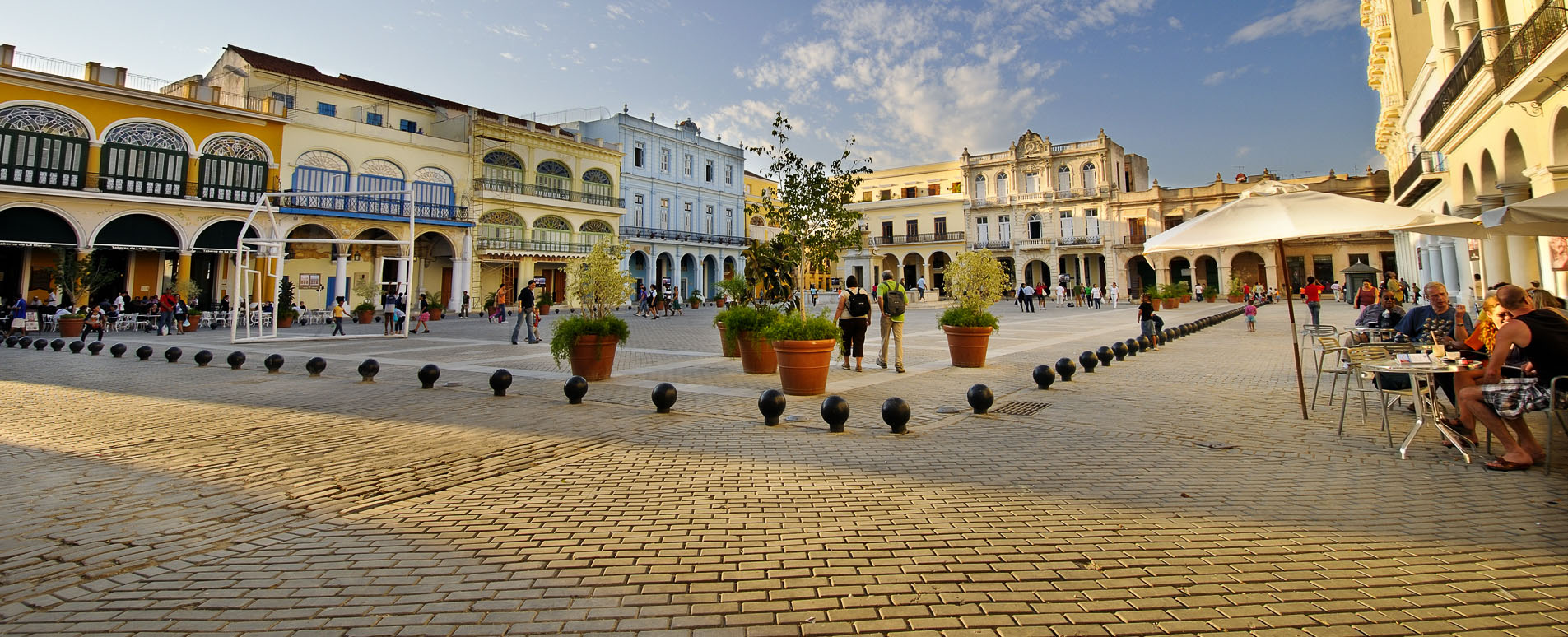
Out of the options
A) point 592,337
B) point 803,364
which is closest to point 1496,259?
point 803,364

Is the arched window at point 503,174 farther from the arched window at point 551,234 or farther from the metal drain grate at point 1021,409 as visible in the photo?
the metal drain grate at point 1021,409

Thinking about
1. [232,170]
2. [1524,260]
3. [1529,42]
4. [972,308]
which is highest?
[232,170]

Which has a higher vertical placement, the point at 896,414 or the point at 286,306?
the point at 286,306

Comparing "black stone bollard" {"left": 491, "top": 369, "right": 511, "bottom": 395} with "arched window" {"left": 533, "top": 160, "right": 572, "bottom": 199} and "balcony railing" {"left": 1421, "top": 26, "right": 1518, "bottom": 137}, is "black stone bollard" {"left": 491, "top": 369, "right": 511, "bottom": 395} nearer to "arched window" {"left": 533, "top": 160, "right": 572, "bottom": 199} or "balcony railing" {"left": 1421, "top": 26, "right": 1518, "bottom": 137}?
"balcony railing" {"left": 1421, "top": 26, "right": 1518, "bottom": 137}

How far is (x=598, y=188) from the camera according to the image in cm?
3950

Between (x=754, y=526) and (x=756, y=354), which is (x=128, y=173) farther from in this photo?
(x=754, y=526)

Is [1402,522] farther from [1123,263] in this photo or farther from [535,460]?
[1123,263]

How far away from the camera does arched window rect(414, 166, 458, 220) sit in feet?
104

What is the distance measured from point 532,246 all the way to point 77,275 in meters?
17.4

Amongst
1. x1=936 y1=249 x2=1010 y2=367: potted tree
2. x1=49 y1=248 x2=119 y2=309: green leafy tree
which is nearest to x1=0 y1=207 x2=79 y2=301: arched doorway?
x1=49 y1=248 x2=119 y2=309: green leafy tree

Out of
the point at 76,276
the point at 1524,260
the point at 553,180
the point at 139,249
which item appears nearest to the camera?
the point at 1524,260

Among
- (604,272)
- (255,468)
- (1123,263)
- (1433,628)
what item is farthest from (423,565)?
(1123,263)

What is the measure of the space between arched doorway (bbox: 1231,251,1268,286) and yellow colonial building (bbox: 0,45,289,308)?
189 feet

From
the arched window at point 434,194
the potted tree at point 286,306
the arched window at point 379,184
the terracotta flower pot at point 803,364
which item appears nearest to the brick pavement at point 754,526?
the terracotta flower pot at point 803,364
